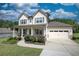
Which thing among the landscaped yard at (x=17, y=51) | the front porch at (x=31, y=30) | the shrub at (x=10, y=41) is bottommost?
the landscaped yard at (x=17, y=51)

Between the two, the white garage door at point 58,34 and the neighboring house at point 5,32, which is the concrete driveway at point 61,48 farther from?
the neighboring house at point 5,32

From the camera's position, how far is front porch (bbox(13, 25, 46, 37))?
455 inches

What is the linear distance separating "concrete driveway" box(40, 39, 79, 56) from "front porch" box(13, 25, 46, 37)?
81cm

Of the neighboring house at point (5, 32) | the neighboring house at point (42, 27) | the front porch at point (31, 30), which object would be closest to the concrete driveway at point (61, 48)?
the neighboring house at point (42, 27)

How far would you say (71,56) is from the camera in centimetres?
923

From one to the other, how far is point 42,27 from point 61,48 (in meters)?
1.92

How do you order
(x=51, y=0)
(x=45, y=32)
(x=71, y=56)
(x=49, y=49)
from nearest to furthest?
(x=71, y=56)
(x=49, y=49)
(x=51, y=0)
(x=45, y=32)

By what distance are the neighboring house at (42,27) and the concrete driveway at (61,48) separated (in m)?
0.42

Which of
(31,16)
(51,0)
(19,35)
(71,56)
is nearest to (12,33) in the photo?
(19,35)

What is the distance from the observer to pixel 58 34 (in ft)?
38.9

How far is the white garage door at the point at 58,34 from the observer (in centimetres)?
1173

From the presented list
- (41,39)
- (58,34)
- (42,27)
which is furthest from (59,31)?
(41,39)

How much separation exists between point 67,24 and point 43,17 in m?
1.58

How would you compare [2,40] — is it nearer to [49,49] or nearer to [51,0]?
[49,49]
